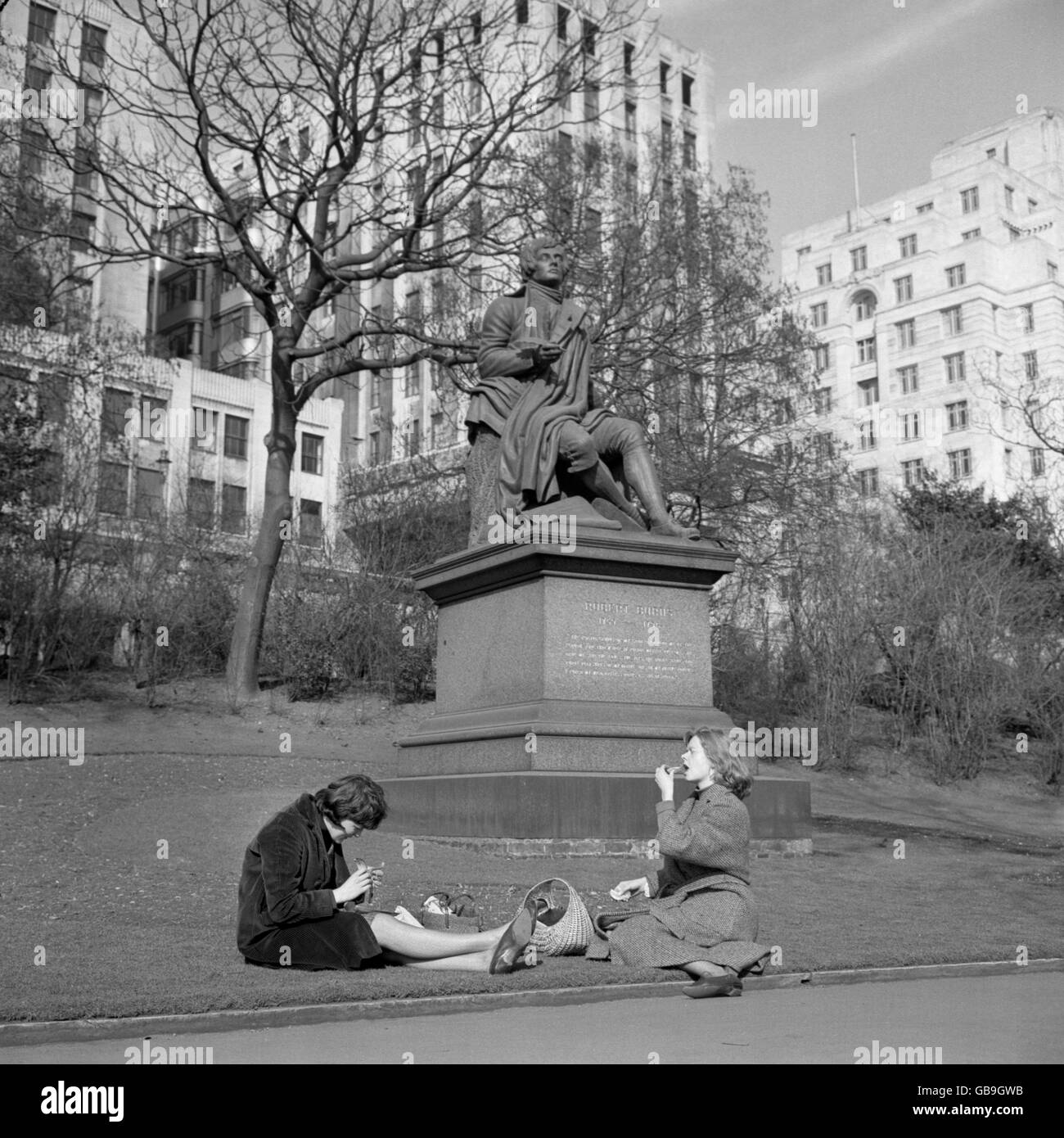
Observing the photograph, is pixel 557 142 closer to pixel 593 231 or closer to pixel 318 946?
pixel 593 231

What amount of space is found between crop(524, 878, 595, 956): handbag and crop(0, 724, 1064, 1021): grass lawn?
0.13 metres

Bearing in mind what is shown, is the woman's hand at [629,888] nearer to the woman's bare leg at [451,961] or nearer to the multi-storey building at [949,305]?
the woman's bare leg at [451,961]

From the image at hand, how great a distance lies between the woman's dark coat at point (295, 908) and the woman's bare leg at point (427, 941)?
11cm

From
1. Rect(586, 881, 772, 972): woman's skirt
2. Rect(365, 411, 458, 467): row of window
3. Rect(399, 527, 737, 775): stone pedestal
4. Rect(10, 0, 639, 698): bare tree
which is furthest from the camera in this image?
Rect(365, 411, 458, 467): row of window

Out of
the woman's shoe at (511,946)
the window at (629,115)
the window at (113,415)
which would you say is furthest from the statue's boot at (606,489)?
the window at (629,115)

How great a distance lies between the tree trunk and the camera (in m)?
28.3

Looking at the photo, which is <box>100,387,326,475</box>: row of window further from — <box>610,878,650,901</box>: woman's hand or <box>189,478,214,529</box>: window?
<box>610,878,650,901</box>: woman's hand

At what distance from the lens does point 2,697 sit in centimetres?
2930

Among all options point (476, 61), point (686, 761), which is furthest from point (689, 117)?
point (686, 761)

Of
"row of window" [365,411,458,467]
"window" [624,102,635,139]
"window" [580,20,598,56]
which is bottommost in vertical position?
"row of window" [365,411,458,467]

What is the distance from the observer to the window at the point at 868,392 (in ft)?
281

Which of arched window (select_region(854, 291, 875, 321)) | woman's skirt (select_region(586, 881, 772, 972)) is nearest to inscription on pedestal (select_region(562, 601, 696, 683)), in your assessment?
woman's skirt (select_region(586, 881, 772, 972))

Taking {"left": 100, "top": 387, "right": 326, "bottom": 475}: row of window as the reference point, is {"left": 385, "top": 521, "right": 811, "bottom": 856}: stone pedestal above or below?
below
